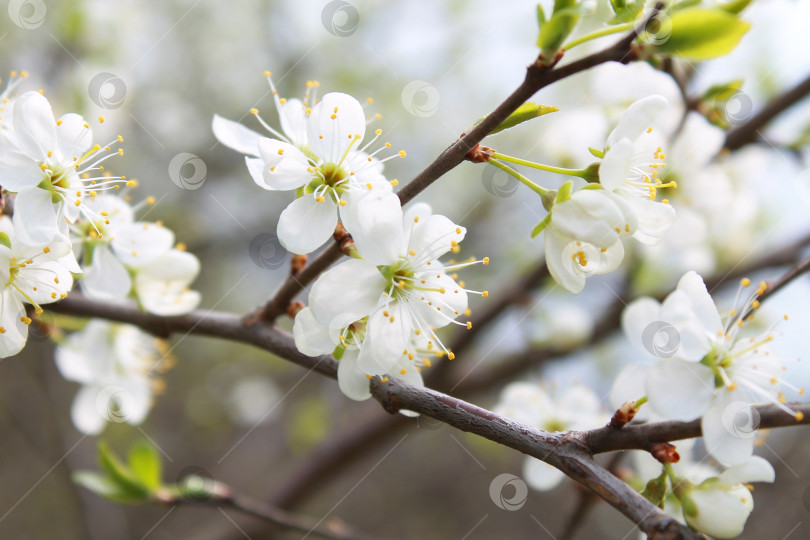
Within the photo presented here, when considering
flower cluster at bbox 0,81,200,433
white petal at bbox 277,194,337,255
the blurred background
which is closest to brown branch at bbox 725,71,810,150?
the blurred background

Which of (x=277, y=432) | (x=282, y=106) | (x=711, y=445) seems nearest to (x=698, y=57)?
(x=711, y=445)

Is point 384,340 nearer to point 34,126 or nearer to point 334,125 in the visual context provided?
point 334,125

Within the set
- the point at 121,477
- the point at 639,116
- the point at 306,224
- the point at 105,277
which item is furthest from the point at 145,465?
the point at 639,116

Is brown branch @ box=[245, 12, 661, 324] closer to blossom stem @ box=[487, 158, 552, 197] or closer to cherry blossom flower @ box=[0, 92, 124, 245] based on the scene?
blossom stem @ box=[487, 158, 552, 197]

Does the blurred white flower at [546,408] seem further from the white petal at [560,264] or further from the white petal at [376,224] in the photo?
the white petal at [376,224]

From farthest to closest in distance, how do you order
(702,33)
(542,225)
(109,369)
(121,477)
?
1. (109,369)
2. (121,477)
3. (542,225)
4. (702,33)

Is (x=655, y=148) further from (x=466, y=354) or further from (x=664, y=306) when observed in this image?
(x=466, y=354)

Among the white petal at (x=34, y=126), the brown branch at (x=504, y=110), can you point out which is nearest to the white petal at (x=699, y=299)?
the brown branch at (x=504, y=110)

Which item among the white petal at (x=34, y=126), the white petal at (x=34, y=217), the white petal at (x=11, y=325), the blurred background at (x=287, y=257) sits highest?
the white petal at (x=34, y=126)
